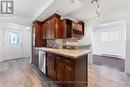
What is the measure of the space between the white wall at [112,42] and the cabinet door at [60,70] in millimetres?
2647

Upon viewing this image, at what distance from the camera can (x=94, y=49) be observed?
5.24m

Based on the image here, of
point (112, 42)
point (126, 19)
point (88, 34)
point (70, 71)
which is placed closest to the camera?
point (70, 71)

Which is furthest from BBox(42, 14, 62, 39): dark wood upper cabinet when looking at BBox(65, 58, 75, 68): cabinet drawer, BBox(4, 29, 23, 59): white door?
BBox(4, 29, 23, 59): white door

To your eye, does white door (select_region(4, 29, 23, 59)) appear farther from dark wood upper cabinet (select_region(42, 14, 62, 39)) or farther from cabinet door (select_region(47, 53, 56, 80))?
cabinet door (select_region(47, 53, 56, 80))

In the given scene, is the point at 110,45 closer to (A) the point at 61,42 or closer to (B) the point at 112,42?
(B) the point at 112,42

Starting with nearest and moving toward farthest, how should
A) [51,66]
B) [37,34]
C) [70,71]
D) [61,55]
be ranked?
[70,71] → [61,55] → [51,66] → [37,34]

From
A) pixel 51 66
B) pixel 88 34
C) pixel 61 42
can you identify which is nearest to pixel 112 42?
pixel 88 34

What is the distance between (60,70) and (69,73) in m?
0.41

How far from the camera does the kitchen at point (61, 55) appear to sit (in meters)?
2.20

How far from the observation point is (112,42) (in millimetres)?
4465

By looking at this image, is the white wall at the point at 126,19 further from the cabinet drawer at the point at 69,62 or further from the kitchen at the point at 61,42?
the cabinet drawer at the point at 69,62

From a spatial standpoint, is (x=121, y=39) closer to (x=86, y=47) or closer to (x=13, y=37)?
(x=86, y=47)

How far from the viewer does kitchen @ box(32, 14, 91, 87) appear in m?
2.20

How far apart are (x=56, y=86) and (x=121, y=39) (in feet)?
9.76
